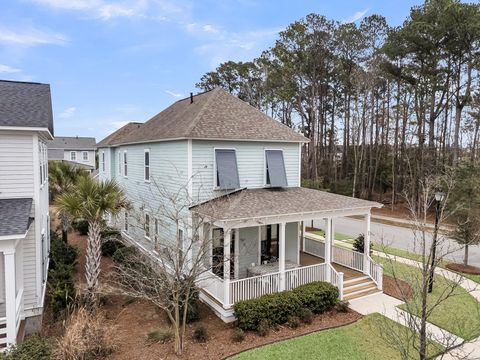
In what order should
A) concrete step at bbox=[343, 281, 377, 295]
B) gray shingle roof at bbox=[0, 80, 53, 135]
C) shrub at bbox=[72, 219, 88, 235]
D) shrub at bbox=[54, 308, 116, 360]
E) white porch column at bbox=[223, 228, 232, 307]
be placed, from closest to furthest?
shrub at bbox=[54, 308, 116, 360] → gray shingle roof at bbox=[0, 80, 53, 135] → white porch column at bbox=[223, 228, 232, 307] → concrete step at bbox=[343, 281, 377, 295] → shrub at bbox=[72, 219, 88, 235]

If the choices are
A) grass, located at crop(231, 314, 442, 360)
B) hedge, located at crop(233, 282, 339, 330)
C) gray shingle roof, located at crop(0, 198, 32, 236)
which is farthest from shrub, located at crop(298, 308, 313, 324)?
gray shingle roof, located at crop(0, 198, 32, 236)

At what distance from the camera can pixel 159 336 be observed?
10016mm

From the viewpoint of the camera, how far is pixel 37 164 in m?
10.7

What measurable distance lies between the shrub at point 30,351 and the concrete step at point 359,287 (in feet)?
33.6

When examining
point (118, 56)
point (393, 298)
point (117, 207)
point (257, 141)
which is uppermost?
point (118, 56)

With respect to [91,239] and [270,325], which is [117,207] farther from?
[270,325]

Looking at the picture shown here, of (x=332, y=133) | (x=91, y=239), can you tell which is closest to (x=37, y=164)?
(x=91, y=239)

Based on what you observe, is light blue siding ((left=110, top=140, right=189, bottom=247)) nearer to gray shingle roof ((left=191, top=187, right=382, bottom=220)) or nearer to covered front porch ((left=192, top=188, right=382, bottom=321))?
gray shingle roof ((left=191, top=187, right=382, bottom=220))

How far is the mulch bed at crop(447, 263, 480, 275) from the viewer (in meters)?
17.2

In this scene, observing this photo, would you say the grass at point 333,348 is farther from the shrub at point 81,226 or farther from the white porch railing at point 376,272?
the shrub at point 81,226

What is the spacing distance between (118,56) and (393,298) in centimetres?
2249

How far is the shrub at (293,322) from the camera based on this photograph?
10927 millimetres

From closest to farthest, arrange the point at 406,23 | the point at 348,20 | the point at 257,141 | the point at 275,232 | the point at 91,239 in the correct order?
the point at 91,239
the point at 257,141
the point at 275,232
the point at 406,23
the point at 348,20

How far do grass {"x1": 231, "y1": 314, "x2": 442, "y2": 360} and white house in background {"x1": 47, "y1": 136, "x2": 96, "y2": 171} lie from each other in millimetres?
56823
